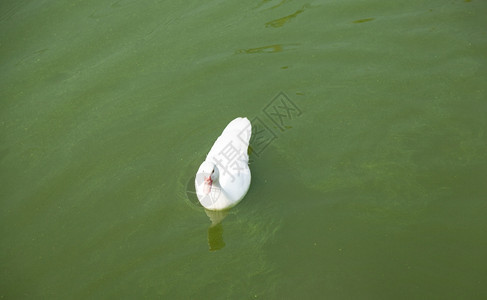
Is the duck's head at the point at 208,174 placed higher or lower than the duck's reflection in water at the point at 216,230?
higher

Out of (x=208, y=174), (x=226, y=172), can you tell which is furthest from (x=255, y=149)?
(x=208, y=174)

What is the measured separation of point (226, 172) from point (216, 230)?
0.54m

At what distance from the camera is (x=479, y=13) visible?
5.56 meters

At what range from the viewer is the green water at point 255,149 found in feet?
12.4

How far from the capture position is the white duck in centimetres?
404

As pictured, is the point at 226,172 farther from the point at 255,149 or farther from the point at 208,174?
the point at 255,149

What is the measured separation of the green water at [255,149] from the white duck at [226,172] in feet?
0.63

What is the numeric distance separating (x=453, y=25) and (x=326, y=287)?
3756 mm

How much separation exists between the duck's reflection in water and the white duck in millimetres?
90

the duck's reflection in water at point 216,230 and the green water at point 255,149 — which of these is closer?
the green water at point 255,149

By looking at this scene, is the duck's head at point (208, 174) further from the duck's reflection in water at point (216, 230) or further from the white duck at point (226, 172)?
the duck's reflection in water at point (216, 230)

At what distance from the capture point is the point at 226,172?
13.8 feet

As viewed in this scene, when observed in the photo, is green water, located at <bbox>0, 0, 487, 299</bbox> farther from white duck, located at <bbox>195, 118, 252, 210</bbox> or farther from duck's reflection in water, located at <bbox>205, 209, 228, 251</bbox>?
white duck, located at <bbox>195, 118, 252, 210</bbox>

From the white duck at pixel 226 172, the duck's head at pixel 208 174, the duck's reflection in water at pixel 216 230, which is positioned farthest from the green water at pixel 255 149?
the duck's head at pixel 208 174
